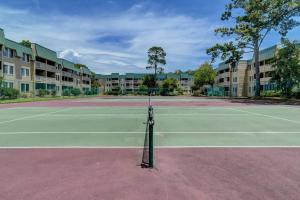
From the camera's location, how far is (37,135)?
40.8 ft

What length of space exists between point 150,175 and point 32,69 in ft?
219

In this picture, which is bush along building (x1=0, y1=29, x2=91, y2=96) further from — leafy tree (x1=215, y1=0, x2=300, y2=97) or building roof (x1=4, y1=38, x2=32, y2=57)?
leafy tree (x1=215, y1=0, x2=300, y2=97)

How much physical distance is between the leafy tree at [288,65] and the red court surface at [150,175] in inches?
1698

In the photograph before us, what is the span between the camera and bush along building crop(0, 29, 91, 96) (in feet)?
184

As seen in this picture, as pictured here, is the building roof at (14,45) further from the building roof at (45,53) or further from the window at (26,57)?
the building roof at (45,53)

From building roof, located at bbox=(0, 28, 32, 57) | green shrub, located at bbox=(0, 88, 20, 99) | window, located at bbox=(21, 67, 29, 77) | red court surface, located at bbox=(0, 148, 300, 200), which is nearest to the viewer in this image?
red court surface, located at bbox=(0, 148, 300, 200)

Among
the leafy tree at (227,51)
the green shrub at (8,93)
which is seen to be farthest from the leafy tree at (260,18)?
the green shrub at (8,93)

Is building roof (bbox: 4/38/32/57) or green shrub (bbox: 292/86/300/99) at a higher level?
building roof (bbox: 4/38/32/57)

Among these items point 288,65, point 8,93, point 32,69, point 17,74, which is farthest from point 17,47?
point 288,65

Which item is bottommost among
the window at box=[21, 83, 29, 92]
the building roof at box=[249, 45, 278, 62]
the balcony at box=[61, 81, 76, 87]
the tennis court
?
the tennis court

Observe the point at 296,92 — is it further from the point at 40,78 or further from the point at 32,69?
the point at 40,78

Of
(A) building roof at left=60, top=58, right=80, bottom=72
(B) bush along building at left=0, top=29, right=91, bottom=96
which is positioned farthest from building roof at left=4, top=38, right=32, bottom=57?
(A) building roof at left=60, top=58, right=80, bottom=72

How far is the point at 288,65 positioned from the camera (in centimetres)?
4859

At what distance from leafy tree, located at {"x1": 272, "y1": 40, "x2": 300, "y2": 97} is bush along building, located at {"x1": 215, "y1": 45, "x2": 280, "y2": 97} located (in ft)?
64.2
